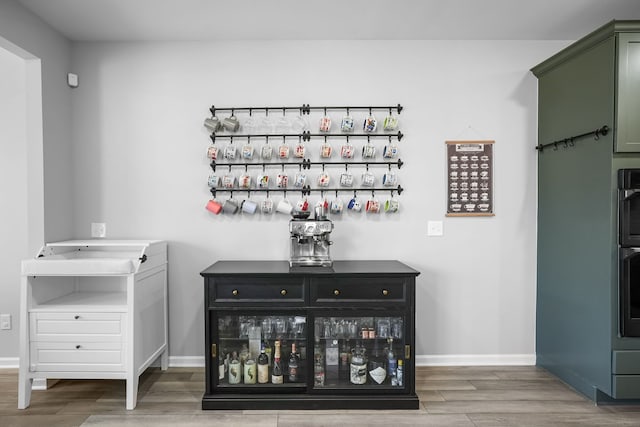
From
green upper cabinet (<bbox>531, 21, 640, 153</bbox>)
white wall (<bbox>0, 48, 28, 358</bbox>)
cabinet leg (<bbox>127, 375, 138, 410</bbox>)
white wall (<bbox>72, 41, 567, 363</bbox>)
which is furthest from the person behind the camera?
white wall (<bbox>72, 41, 567, 363</bbox>)

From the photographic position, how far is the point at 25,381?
8.23ft

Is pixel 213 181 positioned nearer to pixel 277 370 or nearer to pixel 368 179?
pixel 368 179

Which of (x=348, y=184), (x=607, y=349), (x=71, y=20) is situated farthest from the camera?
(x=348, y=184)

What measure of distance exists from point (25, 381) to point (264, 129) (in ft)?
7.22

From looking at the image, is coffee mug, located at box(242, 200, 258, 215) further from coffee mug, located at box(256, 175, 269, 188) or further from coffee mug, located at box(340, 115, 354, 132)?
coffee mug, located at box(340, 115, 354, 132)

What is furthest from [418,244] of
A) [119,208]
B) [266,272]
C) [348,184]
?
[119,208]

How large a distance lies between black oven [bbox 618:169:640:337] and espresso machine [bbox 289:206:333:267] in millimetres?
1683

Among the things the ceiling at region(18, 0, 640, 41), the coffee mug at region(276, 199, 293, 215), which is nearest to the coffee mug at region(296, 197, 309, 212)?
the coffee mug at region(276, 199, 293, 215)

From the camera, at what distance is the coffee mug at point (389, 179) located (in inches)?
122

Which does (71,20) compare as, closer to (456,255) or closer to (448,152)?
(448,152)

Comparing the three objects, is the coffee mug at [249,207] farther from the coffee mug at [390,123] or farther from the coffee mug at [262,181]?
the coffee mug at [390,123]

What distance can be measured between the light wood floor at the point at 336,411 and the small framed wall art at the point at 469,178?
47.9 inches

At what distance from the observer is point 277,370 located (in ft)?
8.59

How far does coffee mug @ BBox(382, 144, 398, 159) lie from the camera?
3.10 metres
